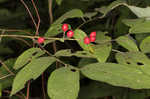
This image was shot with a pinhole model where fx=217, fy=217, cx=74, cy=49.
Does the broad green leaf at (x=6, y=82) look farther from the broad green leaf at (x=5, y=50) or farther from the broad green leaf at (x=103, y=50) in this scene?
the broad green leaf at (x=5, y=50)

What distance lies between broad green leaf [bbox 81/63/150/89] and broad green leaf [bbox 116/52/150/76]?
0.12ft

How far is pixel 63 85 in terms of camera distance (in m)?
0.57

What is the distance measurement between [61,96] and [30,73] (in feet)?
0.40

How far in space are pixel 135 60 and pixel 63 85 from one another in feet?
0.86

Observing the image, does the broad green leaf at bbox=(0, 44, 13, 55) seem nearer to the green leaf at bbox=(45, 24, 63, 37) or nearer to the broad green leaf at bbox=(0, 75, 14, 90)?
the broad green leaf at bbox=(0, 75, 14, 90)

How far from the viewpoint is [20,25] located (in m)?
1.71

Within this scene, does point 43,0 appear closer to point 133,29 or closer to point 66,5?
point 66,5

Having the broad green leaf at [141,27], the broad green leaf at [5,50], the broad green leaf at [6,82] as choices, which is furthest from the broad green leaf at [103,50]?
the broad green leaf at [5,50]

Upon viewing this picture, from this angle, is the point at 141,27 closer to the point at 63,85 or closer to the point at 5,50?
the point at 63,85

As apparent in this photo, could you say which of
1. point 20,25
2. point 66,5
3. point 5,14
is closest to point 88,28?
point 66,5

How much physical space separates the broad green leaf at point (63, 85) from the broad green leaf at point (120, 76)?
0.05 metres

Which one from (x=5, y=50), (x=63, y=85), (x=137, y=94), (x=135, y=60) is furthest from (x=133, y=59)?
(x=5, y=50)

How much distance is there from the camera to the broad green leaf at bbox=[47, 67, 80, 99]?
21.7 inches

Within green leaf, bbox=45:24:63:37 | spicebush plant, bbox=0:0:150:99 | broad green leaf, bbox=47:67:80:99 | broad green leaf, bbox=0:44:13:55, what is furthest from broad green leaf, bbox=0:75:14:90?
broad green leaf, bbox=0:44:13:55
